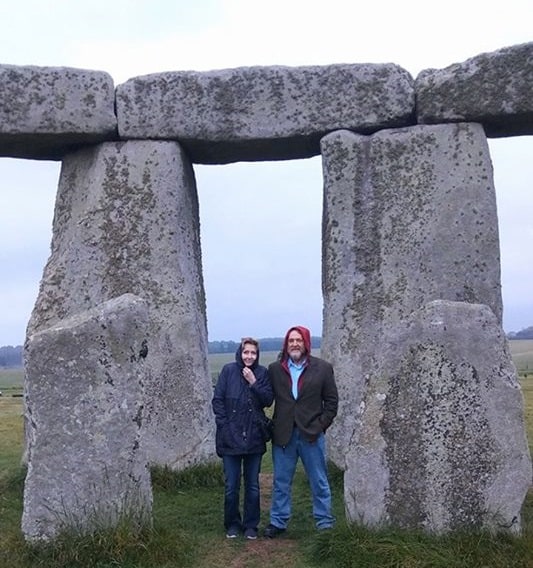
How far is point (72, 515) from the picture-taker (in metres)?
5.28

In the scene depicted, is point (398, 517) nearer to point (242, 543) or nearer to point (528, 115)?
A: point (242, 543)

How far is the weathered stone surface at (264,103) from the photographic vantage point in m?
8.57

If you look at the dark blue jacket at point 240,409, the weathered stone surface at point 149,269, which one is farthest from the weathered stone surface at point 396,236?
the dark blue jacket at point 240,409

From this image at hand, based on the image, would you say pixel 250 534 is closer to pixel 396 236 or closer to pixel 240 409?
pixel 240 409

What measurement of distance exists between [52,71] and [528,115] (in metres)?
4.93

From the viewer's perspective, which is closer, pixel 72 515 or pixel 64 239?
pixel 72 515

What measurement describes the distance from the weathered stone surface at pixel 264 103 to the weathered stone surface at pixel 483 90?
0.75ft

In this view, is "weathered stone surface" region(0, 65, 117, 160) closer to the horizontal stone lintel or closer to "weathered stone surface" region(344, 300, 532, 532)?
the horizontal stone lintel

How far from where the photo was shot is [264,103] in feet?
28.4

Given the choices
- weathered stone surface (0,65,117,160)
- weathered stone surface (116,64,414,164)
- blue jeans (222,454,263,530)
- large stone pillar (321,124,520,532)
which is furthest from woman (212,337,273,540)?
weathered stone surface (0,65,117,160)

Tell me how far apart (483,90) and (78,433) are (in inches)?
213

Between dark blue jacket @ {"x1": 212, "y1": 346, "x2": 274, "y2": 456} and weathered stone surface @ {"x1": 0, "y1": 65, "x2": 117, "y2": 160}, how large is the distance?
3.75 metres

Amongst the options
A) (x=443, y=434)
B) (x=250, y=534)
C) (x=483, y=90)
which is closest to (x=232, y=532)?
(x=250, y=534)

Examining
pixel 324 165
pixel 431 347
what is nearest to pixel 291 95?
pixel 324 165
